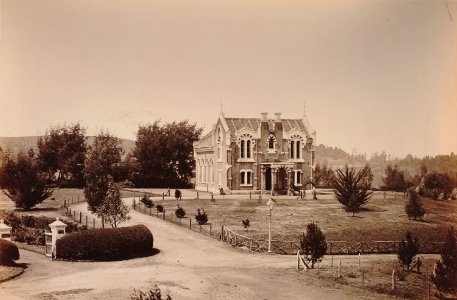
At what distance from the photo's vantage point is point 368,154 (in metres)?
16.7

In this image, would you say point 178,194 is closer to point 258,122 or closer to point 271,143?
point 258,122

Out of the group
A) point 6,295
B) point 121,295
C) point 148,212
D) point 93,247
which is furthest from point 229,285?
point 148,212

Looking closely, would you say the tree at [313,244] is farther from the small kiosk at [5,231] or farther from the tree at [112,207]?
the small kiosk at [5,231]

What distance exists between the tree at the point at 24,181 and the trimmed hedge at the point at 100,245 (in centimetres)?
381

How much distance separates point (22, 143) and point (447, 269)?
1318 centimetres

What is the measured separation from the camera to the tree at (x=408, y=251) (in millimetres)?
15281

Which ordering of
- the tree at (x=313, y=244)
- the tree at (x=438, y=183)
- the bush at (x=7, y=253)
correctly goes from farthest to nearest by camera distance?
1. the tree at (x=438, y=183)
2. the tree at (x=313, y=244)
3. the bush at (x=7, y=253)

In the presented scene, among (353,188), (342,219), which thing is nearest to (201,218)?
(342,219)

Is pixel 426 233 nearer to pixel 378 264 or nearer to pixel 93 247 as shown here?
pixel 378 264

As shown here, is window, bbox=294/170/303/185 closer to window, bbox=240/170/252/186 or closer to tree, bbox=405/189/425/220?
window, bbox=240/170/252/186

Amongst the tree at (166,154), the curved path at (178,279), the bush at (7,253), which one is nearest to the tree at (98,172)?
the tree at (166,154)

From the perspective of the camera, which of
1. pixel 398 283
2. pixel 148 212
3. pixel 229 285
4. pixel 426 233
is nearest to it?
pixel 229 285

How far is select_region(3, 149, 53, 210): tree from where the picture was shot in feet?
59.4

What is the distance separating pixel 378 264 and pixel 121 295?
25.1 ft
